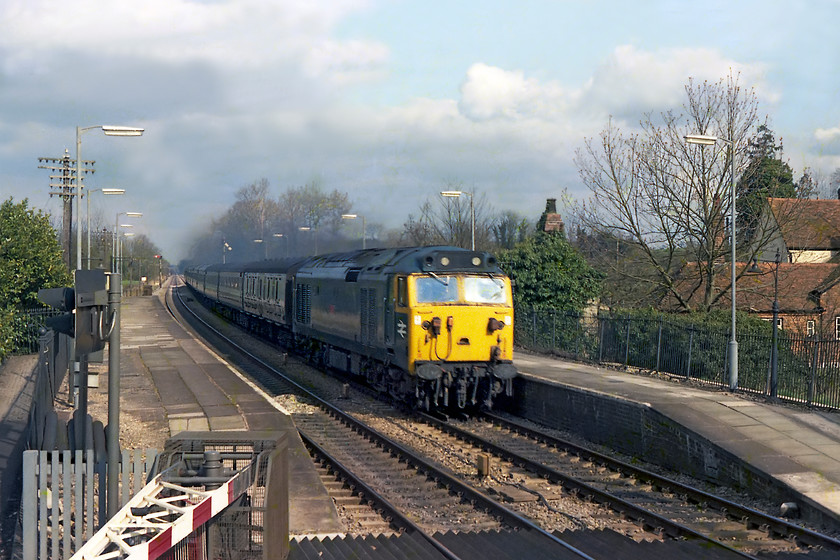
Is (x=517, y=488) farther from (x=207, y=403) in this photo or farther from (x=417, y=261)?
(x=207, y=403)

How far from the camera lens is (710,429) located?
1377cm

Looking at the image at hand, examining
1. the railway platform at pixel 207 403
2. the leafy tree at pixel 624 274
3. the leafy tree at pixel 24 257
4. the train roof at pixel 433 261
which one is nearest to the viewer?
the railway platform at pixel 207 403

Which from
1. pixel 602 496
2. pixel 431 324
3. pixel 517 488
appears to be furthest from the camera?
pixel 431 324

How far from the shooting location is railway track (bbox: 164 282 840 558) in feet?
33.6

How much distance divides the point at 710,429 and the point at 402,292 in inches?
261

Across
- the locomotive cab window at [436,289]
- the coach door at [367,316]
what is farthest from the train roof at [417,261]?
the coach door at [367,316]

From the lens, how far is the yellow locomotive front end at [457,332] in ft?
54.9

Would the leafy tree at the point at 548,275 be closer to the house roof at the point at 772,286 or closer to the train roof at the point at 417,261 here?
the house roof at the point at 772,286

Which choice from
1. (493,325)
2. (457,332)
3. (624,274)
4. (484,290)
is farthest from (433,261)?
(624,274)

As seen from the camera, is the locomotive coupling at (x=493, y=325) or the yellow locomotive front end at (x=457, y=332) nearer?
Result: the yellow locomotive front end at (x=457, y=332)

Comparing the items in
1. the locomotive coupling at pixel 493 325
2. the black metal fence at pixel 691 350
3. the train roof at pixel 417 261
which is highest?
the train roof at pixel 417 261

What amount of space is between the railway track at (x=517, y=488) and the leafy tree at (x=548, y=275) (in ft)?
49.2

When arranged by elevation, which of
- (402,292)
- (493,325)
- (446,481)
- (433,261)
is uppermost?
(433,261)

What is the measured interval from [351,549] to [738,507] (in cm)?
540
